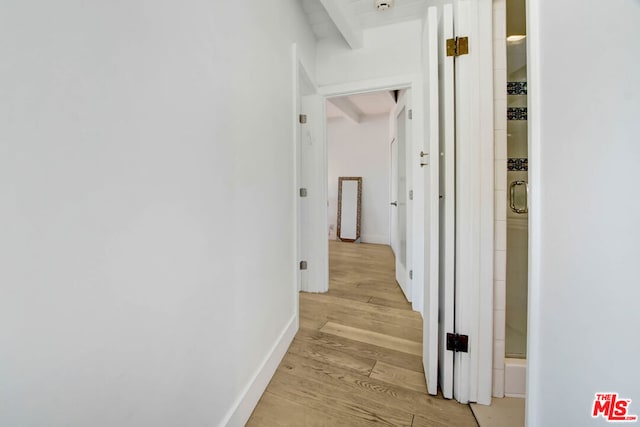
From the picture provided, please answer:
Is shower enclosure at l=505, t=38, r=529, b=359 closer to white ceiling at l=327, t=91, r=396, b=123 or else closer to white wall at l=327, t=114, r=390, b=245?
white ceiling at l=327, t=91, r=396, b=123

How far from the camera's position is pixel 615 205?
61 cm

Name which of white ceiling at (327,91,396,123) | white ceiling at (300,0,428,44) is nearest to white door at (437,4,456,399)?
white ceiling at (300,0,428,44)

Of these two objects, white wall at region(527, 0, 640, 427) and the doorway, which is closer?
white wall at region(527, 0, 640, 427)

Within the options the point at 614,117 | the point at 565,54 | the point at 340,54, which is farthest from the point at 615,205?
the point at 340,54

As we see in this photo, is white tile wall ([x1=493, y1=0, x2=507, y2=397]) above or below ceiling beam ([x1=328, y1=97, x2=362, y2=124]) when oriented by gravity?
below

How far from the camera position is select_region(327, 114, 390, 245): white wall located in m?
5.46

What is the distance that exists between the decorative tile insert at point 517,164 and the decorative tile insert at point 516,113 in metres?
0.24

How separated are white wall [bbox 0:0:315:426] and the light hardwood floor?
0.37 meters

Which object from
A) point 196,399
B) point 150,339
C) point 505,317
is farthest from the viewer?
point 505,317

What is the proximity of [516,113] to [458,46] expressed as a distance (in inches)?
21.1

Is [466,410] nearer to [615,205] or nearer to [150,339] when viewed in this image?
[615,205]

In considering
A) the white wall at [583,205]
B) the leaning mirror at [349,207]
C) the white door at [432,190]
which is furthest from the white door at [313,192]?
the leaning mirror at [349,207]

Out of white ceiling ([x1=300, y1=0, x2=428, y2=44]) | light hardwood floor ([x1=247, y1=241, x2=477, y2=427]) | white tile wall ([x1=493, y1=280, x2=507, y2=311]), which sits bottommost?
light hardwood floor ([x1=247, y1=241, x2=477, y2=427])

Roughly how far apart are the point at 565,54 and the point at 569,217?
1.31 ft
